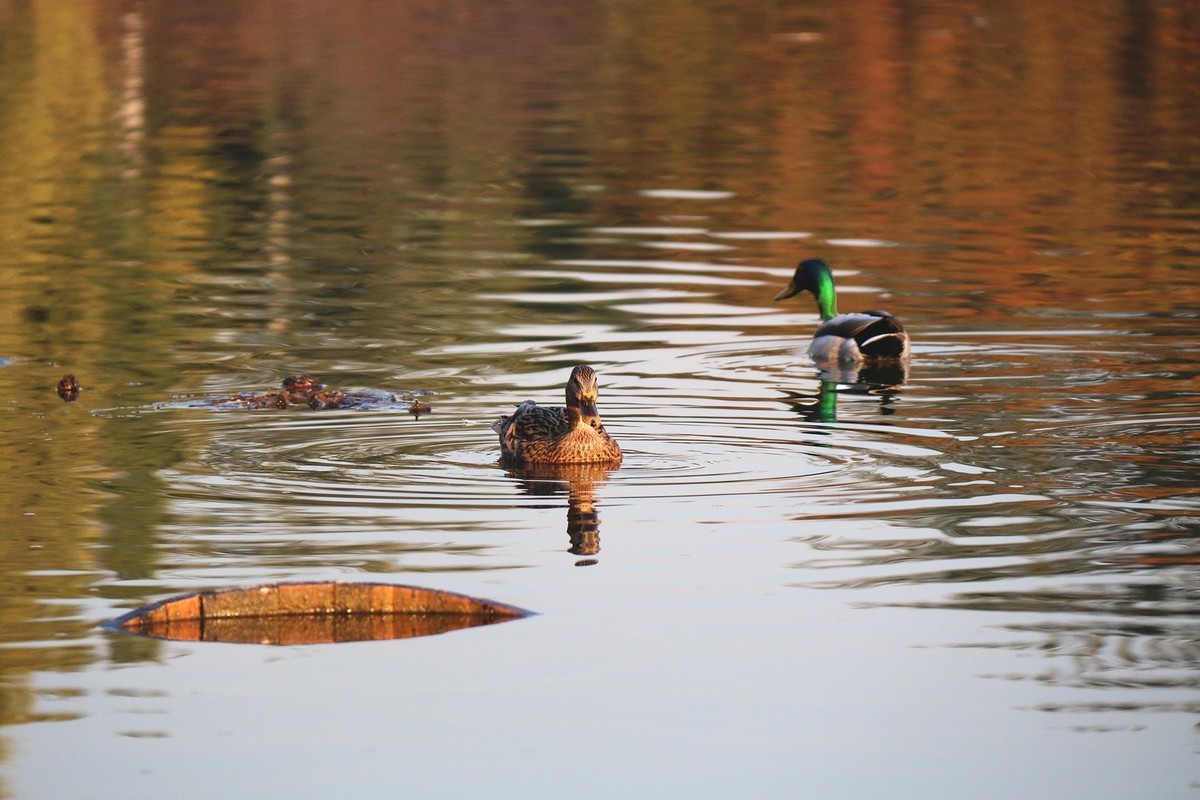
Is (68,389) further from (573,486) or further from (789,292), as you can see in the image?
(789,292)

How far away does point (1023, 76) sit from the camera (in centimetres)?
5184

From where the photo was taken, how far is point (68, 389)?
53.2 ft

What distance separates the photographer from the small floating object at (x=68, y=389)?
16.2 metres

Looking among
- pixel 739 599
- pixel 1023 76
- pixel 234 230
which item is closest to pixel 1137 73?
pixel 1023 76

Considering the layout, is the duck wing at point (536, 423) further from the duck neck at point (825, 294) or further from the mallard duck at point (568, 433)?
the duck neck at point (825, 294)

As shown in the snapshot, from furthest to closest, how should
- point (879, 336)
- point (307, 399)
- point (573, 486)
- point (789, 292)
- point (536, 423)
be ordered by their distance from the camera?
1. point (789, 292)
2. point (879, 336)
3. point (307, 399)
4. point (536, 423)
5. point (573, 486)

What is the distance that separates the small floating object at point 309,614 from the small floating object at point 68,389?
6872mm

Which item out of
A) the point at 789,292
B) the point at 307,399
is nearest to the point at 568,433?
the point at 307,399

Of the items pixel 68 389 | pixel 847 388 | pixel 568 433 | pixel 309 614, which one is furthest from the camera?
pixel 847 388

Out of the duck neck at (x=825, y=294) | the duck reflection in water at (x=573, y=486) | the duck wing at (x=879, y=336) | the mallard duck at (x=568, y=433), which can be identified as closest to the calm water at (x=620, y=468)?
the duck reflection in water at (x=573, y=486)

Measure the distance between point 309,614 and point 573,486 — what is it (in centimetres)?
384

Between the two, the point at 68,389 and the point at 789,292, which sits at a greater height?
the point at 789,292

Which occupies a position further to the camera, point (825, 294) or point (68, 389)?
point (825, 294)

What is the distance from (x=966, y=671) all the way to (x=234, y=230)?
67.6 ft
